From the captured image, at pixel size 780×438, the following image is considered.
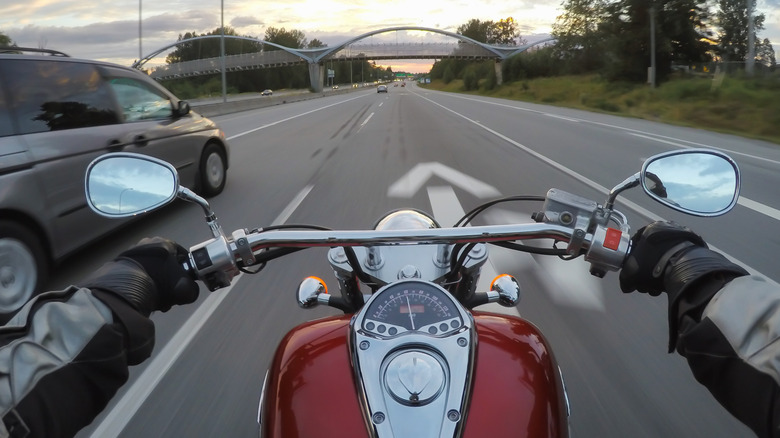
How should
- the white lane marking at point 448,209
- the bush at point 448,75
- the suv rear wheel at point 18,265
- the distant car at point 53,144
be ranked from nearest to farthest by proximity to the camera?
the suv rear wheel at point 18,265
the distant car at point 53,144
the white lane marking at point 448,209
the bush at point 448,75

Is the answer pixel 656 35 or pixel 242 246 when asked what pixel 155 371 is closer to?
pixel 242 246

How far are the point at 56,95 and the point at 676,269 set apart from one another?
561 centimetres

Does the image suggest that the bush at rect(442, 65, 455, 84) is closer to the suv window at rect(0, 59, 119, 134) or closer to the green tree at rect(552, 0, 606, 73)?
the green tree at rect(552, 0, 606, 73)

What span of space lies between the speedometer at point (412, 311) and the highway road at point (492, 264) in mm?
263

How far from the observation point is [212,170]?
8.97m

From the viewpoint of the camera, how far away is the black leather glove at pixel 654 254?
1775 mm

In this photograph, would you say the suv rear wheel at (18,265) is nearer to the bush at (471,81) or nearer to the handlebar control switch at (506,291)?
the handlebar control switch at (506,291)

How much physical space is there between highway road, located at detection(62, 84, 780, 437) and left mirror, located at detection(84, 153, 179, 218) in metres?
1.31

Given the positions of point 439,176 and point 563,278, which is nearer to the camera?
point 563,278

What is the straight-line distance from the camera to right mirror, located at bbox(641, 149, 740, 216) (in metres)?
1.97

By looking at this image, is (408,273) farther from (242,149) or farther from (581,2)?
(581,2)

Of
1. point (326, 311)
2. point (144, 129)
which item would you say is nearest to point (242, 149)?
point (144, 129)

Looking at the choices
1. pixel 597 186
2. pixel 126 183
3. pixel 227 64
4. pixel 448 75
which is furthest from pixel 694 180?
pixel 448 75

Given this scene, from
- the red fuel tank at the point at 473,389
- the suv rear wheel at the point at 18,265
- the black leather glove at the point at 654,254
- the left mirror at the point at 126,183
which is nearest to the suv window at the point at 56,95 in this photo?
the suv rear wheel at the point at 18,265
